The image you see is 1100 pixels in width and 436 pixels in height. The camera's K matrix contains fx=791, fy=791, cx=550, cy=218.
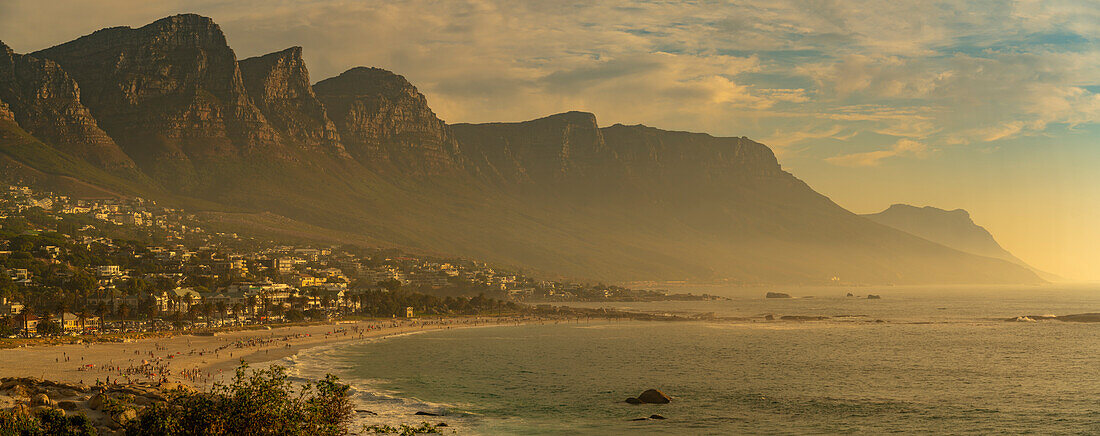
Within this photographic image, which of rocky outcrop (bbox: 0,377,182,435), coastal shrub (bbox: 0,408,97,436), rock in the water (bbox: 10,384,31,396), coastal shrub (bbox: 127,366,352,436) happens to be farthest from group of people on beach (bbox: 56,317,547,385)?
rock in the water (bbox: 10,384,31,396)

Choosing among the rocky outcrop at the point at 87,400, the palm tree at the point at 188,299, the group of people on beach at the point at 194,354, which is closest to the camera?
the rocky outcrop at the point at 87,400

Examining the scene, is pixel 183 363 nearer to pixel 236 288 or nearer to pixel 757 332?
pixel 236 288

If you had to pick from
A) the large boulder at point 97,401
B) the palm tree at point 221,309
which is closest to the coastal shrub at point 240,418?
the large boulder at point 97,401

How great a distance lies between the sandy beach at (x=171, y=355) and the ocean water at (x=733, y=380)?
343 inches

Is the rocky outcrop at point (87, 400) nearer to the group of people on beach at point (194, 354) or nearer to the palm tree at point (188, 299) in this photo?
the group of people on beach at point (194, 354)

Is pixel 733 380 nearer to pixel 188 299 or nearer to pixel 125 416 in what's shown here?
pixel 125 416

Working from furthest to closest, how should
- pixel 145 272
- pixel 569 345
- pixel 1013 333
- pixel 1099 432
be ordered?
pixel 145 272, pixel 1013 333, pixel 569 345, pixel 1099 432

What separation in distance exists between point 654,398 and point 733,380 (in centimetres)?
1977

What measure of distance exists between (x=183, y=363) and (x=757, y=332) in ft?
359

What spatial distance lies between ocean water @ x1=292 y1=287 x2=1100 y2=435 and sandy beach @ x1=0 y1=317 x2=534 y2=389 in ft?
28.6

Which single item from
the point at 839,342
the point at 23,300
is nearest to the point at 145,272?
the point at 23,300

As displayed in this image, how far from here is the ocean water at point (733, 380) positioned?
209ft

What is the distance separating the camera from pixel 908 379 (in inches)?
3575

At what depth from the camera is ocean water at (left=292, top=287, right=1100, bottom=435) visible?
63594mm
